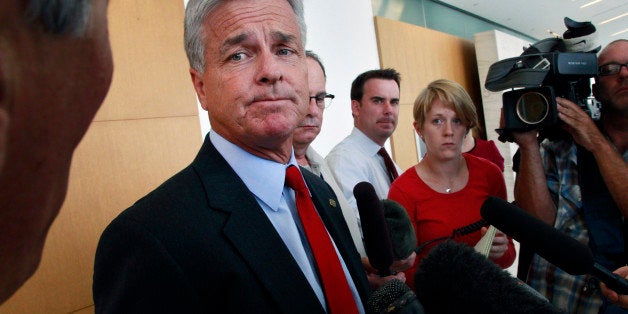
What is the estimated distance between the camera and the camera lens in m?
1.42

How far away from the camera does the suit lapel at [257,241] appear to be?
0.72m

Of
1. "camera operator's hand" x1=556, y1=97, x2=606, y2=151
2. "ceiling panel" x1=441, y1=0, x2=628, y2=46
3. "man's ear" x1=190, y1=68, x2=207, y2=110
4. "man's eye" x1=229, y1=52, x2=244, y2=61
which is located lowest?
"camera operator's hand" x1=556, y1=97, x2=606, y2=151

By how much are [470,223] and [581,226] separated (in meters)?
0.37

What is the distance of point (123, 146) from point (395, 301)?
2182 mm

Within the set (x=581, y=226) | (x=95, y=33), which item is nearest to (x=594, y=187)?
(x=581, y=226)

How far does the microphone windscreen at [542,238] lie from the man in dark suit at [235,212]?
0.33m

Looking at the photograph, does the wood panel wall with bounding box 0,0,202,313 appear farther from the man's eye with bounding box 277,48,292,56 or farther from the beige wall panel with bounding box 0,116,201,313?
the man's eye with bounding box 277,48,292,56

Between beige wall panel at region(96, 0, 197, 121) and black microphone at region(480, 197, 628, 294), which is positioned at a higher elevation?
beige wall panel at region(96, 0, 197, 121)

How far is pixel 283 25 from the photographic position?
0.91m

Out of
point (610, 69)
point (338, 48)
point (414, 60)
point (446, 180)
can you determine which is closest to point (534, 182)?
point (446, 180)

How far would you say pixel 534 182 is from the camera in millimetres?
1473

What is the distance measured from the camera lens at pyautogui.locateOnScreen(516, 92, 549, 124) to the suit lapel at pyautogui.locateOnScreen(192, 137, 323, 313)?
1.09 metres

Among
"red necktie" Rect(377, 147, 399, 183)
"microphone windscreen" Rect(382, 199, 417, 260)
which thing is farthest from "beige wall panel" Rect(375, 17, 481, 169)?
"microphone windscreen" Rect(382, 199, 417, 260)

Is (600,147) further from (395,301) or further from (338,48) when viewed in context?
(338,48)
